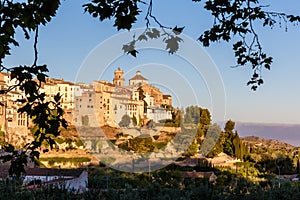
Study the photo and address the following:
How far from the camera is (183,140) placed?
18344mm

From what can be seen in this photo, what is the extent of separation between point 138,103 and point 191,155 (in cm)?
699

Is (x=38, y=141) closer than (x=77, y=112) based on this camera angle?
Yes

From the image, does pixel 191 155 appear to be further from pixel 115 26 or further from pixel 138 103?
pixel 115 26

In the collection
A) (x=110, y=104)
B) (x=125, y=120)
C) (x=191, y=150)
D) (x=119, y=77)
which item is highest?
(x=119, y=77)

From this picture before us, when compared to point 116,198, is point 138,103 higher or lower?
higher

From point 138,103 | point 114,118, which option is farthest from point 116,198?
point 114,118

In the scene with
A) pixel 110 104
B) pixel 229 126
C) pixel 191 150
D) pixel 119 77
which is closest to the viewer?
pixel 119 77

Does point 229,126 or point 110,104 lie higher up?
point 110,104

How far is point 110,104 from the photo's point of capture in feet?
56.7

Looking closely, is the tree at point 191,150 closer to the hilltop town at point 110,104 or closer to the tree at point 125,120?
the hilltop town at point 110,104

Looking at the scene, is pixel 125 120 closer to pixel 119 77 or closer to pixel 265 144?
pixel 119 77

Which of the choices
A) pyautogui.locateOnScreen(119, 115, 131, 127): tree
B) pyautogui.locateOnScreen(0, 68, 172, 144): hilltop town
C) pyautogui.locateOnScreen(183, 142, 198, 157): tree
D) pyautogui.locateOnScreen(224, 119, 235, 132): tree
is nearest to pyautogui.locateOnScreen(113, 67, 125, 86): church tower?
pyautogui.locateOnScreen(0, 68, 172, 144): hilltop town

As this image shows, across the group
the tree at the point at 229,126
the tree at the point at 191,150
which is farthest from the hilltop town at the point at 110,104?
the tree at the point at 229,126

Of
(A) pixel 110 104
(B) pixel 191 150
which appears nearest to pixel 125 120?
(A) pixel 110 104
